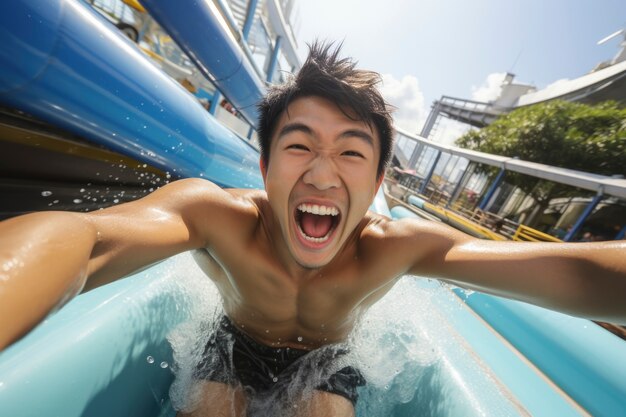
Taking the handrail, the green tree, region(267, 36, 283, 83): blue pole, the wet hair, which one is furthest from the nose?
the green tree

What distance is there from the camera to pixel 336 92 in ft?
3.98

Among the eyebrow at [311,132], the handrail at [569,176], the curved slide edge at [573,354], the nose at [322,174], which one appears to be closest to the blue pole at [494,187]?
the handrail at [569,176]

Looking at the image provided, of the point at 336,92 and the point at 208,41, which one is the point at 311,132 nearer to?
the point at 336,92

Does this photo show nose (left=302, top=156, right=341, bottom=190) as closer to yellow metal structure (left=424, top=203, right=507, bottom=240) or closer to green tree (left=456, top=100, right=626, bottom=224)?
yellow metal structure (left=424, top=203, right=507, bottom=240)

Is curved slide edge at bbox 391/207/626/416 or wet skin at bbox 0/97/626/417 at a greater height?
wet skin at bbox 0/97/626/417

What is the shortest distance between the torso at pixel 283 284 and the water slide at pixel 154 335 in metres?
0.45

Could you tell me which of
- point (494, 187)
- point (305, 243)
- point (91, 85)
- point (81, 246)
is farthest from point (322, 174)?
point (494, 187)

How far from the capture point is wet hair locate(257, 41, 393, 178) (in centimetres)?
122

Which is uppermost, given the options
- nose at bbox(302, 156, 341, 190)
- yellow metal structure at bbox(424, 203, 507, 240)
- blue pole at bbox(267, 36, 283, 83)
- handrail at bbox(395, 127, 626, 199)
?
blue pole at bbox(267, 36, 283, 83)

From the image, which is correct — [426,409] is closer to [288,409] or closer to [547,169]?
[288,409]

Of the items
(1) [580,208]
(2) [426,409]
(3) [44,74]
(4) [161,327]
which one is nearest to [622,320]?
(2) [426,409]

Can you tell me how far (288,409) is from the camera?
4.76ft

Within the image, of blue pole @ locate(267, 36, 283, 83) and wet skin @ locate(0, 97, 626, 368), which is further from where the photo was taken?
blue pole @ locate(267, 36, 283, 83)

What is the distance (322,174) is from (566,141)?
45.6ft
